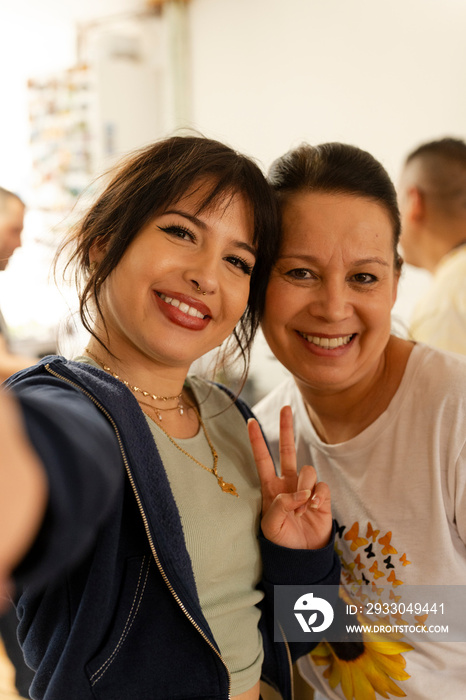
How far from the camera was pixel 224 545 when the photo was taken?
0.96 m

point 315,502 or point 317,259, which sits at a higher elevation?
point 317,259

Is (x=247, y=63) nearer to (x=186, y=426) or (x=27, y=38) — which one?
(x=27, y=38)

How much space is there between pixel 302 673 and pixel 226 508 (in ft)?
1.73

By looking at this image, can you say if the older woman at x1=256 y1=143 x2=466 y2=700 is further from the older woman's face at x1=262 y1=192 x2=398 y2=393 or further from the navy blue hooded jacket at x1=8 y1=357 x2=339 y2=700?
the navy blue hooded jacket at x1=8 y1=357 x2=339 y2=700

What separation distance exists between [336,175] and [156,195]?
38 cm

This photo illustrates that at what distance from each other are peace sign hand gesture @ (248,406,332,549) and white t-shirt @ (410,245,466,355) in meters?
0.92

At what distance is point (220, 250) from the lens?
102 centimetres

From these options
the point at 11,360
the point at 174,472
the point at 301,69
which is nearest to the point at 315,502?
the point at 174,472

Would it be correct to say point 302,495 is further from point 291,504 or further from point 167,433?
point 167,433

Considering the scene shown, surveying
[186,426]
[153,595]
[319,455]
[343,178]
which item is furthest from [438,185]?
[153,595]

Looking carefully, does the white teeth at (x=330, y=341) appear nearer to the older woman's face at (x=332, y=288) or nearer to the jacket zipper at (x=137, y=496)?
the older woman's face at (x=332, y=288)

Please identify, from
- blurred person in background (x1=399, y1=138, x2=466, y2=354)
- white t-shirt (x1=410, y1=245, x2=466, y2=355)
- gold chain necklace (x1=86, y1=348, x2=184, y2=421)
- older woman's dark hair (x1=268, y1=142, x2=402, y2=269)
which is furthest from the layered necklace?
blurred person in background (x1=399, y1=138, x2=466, y2=354)

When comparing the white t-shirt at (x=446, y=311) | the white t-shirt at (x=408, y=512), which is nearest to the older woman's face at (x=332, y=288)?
the white t-shirt at (x=408, y=512)

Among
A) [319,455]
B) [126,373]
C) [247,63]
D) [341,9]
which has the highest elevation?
[341,9]
